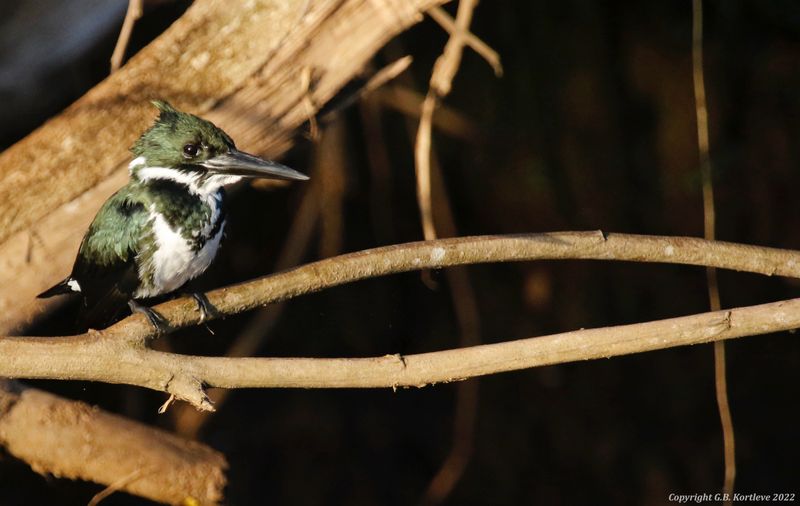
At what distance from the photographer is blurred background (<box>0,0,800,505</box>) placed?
11.8 ft

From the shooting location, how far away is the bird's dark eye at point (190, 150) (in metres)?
2.68

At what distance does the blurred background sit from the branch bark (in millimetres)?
1252

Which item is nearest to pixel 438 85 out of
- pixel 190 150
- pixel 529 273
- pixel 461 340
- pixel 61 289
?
pixel 190 150

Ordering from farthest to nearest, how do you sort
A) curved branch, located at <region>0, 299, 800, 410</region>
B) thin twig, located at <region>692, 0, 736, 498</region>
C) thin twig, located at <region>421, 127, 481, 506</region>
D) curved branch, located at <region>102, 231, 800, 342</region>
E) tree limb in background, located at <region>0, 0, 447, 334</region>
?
thin twig, located at <region>421, 127, 481, 506</region>, thin twig, located at <region>692, 0, 736, 498</region>, tree limb in background, located at <region>0, 0, 447, 334</region>, curved branch, located at <region>102, 231, 800, 342</region>, curved branch, located at <region>0, 299, 800, 410</region>

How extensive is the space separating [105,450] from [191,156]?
753 millimetres

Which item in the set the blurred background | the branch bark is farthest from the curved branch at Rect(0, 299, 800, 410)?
the blurred background

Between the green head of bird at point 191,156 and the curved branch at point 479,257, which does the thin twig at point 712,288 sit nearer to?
the curved branch at point 479,257

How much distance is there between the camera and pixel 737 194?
12.8ft

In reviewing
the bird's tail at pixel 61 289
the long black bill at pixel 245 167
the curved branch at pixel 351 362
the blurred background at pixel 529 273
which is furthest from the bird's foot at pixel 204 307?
the blurred background at pixel 529 273

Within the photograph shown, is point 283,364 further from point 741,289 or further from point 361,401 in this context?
point 741,289

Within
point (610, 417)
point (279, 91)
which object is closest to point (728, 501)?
point (610, 417)

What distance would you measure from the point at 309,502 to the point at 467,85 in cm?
162

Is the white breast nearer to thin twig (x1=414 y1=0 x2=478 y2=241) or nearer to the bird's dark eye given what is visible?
the bird's dark eye

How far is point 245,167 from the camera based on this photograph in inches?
104
